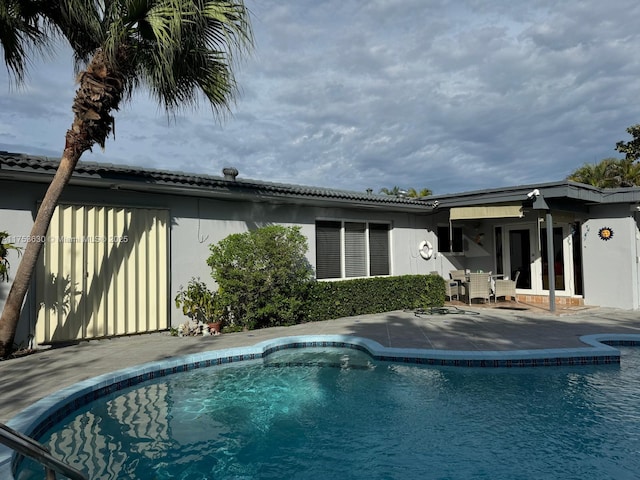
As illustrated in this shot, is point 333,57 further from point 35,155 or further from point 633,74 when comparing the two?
point 633,74

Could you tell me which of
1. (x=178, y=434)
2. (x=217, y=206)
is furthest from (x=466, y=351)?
(x=217, y=206)

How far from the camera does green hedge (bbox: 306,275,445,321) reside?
12195mm

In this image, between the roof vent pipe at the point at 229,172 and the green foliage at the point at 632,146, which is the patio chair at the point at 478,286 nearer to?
the roof vent pipe at the point at 229,172

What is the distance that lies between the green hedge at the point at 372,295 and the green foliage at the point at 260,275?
967mm

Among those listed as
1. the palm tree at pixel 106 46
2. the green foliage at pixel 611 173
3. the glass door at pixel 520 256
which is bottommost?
the glass door at pixel 520 256

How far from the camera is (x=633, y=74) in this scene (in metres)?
16.8

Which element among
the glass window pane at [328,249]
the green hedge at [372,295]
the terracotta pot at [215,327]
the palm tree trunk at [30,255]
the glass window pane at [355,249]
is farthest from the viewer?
the glass window pane at [355,249]

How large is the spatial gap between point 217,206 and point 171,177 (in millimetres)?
1947

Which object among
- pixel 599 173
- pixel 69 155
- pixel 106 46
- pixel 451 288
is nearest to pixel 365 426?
pixel 69 155

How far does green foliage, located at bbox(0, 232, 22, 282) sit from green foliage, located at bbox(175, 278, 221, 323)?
3.56m

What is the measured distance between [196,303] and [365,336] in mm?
4404

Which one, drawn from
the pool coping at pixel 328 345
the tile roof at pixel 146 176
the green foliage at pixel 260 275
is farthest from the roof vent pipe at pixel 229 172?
the pool coping at pixel 328 345

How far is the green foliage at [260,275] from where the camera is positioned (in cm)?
1055

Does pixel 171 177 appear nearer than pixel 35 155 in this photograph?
No
